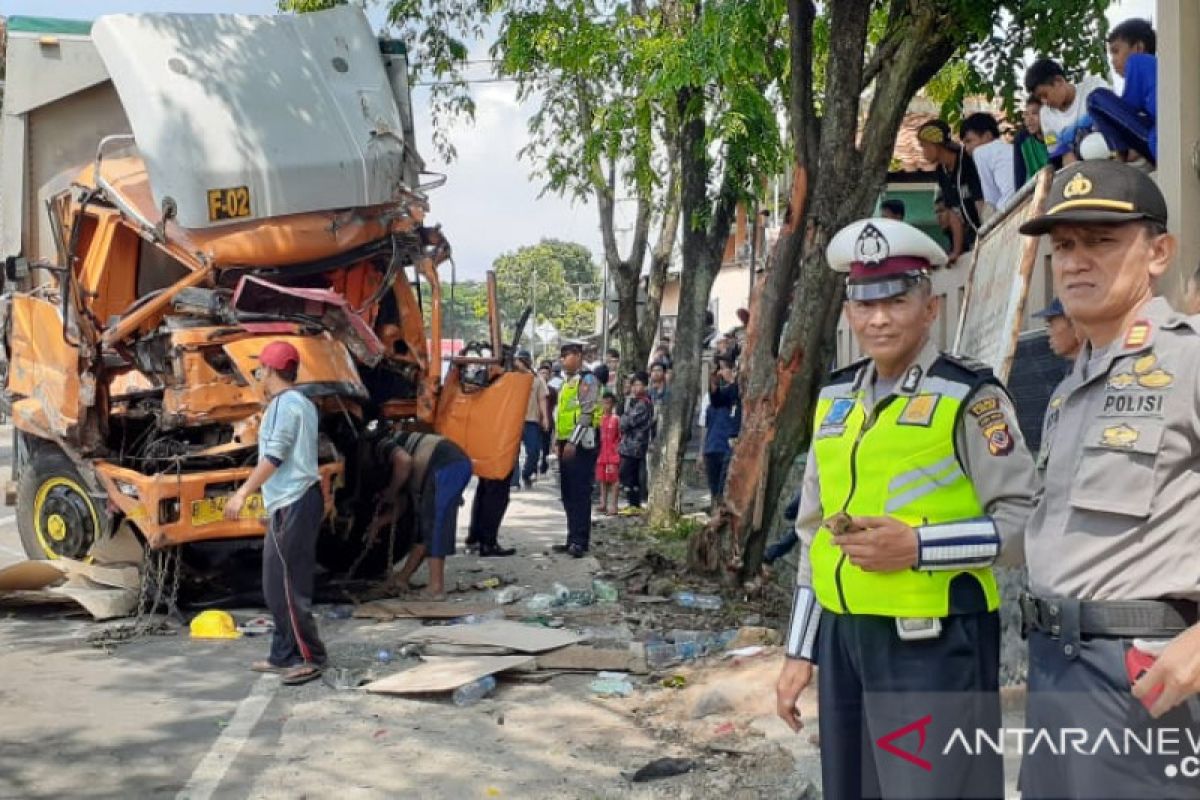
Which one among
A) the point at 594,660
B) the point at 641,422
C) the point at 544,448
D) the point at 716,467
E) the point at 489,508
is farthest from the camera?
the point at 544,448

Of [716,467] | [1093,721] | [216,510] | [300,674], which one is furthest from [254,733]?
[716,467]

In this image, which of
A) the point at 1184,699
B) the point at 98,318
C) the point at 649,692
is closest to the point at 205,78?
the point at 98,318

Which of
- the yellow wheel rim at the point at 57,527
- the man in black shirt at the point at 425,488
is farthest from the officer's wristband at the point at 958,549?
the yellow wheel rim at the point at 57,527

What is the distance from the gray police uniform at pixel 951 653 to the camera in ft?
8.84

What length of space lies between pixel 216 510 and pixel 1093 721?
6.59 meters

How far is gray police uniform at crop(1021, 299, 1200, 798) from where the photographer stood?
7.44ft

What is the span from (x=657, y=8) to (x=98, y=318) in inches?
323

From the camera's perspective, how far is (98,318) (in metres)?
8.66

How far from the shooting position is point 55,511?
8789mm

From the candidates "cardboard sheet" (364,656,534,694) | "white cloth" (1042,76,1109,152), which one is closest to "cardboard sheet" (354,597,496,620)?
"cardboard sheet" (364,656,534,694)

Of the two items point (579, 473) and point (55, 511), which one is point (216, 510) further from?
point (579, 473)

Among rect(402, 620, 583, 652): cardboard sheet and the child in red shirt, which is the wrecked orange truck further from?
the child in red shirt

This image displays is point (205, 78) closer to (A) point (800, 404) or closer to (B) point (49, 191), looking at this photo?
(B) point (49, 191)

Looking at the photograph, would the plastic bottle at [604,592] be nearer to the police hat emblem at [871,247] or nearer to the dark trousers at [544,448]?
the police hat emblem at [871,247]
